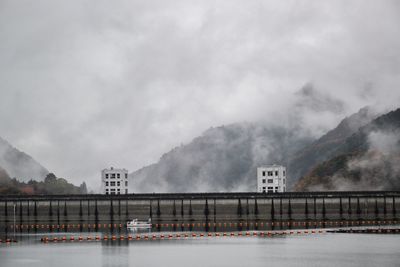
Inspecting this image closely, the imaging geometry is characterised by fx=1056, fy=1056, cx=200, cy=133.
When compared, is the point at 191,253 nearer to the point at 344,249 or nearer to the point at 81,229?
the point at 344,249

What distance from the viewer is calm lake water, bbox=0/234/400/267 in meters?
115

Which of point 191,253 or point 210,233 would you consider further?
point 210,233

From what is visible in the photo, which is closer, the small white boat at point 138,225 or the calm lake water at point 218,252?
the calm lake water at point 218,252

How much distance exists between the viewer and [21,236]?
164125 mm

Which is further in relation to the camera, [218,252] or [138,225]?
[138,225]

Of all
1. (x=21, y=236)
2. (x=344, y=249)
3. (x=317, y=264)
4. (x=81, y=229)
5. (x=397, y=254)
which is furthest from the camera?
(x=81, y=229)

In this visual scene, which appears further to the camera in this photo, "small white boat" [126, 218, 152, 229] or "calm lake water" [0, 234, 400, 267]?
"small white boat" [126, 218, 152, 229]

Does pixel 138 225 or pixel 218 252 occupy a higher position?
pixel 138 225

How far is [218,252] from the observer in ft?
414

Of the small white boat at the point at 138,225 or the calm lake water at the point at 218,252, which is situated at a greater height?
the small white boat at the point at 138,225

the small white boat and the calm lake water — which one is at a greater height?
the small white boat

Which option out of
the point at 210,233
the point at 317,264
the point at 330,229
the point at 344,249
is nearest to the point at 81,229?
the point at 210,233

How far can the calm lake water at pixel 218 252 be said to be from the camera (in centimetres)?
11512

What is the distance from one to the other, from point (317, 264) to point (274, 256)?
10.6 m
